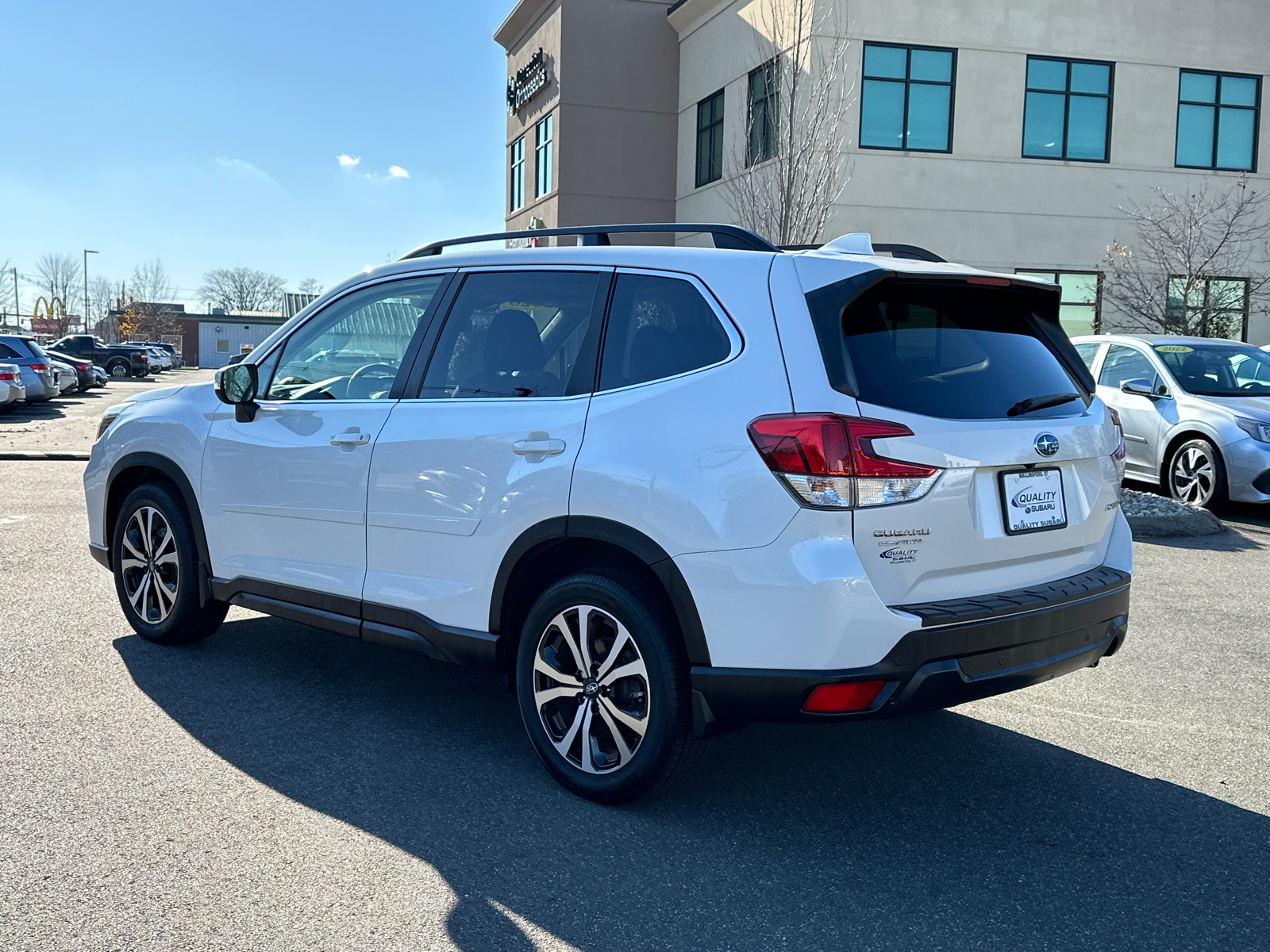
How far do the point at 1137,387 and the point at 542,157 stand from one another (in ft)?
84.9

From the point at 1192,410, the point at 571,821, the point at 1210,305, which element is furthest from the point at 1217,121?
the point at 571,821

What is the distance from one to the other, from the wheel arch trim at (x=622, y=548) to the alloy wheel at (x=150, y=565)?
2.30 metres

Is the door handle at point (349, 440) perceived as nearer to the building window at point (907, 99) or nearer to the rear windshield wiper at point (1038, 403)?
the rear windshield wiper at point (1038, 403)

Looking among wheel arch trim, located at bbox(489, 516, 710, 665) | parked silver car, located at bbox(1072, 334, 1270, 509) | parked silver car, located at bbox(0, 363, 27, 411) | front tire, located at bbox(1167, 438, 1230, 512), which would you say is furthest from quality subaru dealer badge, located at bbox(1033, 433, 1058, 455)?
parked silver car, located at bbox(0, 363, 27, 411)

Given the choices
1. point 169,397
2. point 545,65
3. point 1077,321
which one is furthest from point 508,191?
point 169,397

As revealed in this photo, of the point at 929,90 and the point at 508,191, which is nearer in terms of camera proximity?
the point at 929,90

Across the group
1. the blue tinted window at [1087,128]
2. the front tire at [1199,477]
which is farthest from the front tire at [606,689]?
the blue tinted window at [1087,128]

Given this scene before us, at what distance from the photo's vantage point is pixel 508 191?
39.8 m

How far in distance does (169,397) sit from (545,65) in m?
30.0

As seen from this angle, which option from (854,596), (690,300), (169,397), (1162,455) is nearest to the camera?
(854,596)

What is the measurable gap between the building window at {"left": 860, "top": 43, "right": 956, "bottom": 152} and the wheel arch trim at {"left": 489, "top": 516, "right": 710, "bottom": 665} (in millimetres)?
22562

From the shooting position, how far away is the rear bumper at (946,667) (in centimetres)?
329

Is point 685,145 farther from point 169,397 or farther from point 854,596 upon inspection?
point 854,596

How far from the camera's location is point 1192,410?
11.0m
